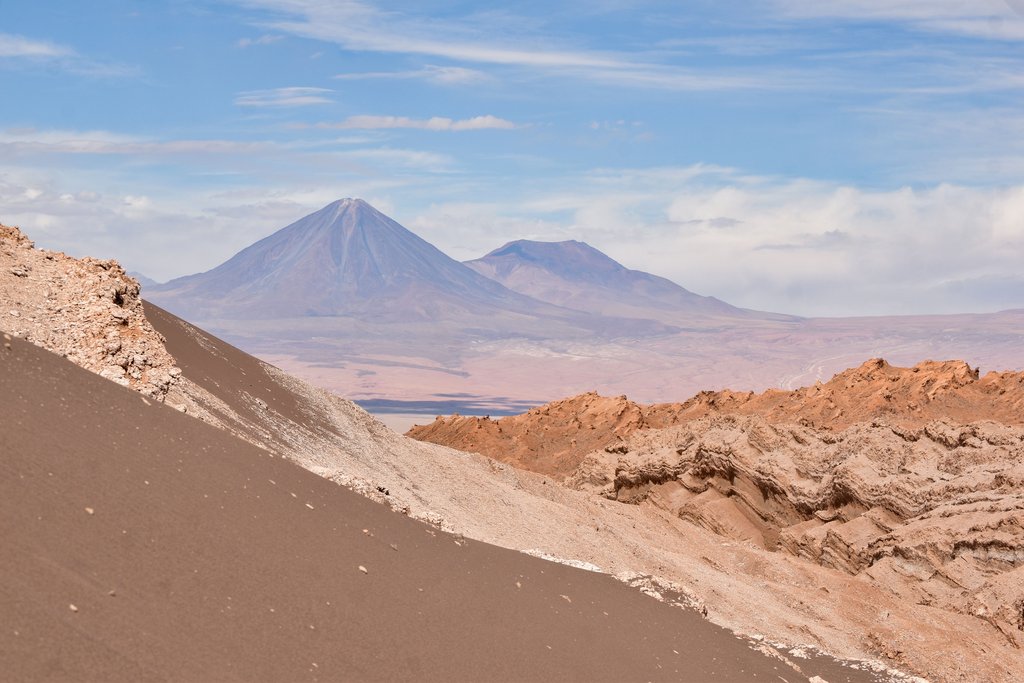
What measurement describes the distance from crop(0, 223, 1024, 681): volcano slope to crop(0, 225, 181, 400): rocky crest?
0.34ft

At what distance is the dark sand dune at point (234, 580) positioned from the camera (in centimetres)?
709

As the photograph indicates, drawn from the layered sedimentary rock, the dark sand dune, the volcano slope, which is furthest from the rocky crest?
the layered sedimentary rock

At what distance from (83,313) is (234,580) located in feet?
27.5

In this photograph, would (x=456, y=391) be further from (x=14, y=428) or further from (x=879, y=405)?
(x=14, y=428)

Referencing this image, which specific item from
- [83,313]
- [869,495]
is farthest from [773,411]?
[83,313]

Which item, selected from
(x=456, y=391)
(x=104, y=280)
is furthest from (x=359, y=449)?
(x=456, y=391)

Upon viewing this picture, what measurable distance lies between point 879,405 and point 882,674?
55.6 ft

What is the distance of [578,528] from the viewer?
72.2 feet

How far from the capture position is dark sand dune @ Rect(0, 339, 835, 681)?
23.3 ft

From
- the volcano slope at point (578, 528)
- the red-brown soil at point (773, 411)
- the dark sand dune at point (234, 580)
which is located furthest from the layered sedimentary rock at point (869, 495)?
the dark sand dune at point (234, 580)

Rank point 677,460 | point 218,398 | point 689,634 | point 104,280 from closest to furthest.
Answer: point 689,634 → point 104,280 → point 218,398 → point 677,460

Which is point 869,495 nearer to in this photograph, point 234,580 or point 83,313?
point 83,313

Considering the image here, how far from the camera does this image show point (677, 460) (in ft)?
94.6

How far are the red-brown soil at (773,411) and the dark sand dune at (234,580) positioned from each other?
61.3ft
